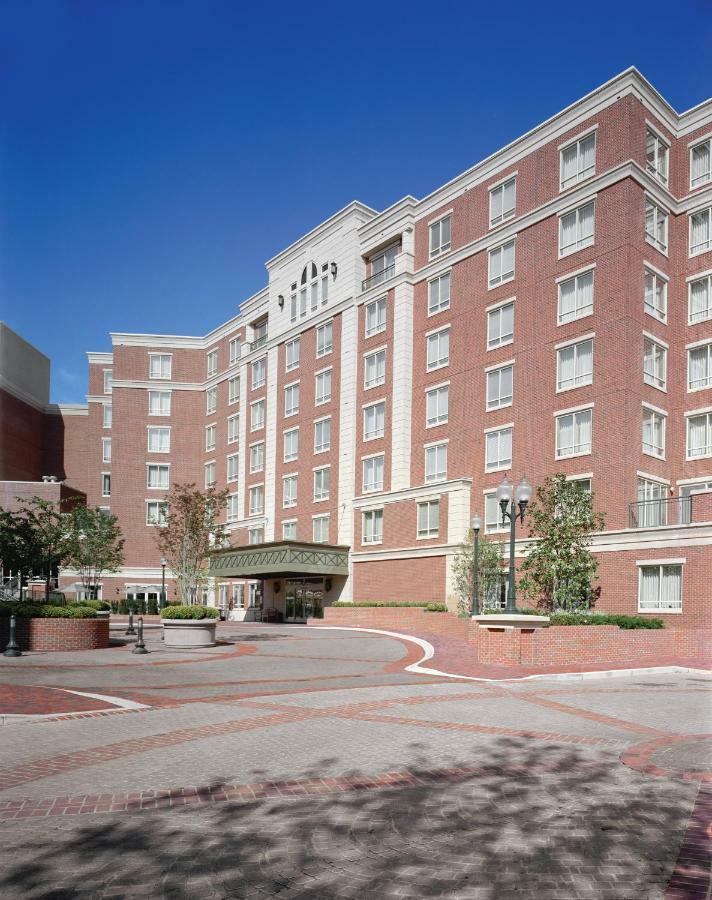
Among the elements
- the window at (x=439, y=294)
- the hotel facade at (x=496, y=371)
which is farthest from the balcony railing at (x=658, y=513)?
the window at (x=439, y=294)

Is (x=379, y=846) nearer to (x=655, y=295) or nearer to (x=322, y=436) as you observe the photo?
(x=655, y=295)

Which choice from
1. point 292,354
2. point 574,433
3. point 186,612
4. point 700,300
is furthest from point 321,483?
point 186,612

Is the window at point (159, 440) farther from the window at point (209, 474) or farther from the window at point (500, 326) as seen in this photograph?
the window at point (500, 326)

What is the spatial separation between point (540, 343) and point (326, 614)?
1705cm

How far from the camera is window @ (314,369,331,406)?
52.4 metres

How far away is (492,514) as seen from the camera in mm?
39906

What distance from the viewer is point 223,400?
66875 mm

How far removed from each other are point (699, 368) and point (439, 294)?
1439 centimetres

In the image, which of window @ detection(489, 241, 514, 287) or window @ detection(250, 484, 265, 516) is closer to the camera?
window @ detection(489, 241, 514, 287)

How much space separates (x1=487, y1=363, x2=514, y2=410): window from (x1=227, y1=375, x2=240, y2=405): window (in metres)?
28.3

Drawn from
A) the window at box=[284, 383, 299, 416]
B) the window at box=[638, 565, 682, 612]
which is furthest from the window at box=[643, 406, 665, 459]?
the window at box=[284, 383, 299, 416]

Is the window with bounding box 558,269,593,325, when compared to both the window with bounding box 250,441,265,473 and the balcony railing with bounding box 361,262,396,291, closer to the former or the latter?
the balcony railing with bounding box 361,262,396,291

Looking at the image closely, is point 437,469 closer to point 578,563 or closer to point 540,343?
point 540,343

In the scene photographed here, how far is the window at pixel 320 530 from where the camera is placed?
50.8 m
